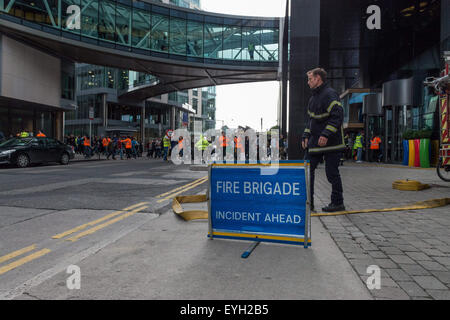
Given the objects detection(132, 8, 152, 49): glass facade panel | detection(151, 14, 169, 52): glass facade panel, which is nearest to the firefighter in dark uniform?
detection(132, 8, 152, 49): glass facade panel

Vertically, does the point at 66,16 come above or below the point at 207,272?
above

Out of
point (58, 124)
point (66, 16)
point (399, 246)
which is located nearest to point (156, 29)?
point (66, 16)

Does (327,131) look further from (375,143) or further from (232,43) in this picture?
(232,43)

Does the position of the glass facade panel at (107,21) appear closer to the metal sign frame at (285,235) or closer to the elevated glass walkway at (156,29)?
the elevated glass walkway at (156,29)

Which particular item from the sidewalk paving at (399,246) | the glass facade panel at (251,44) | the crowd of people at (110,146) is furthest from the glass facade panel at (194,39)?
the sidewalk paving at (399,246)

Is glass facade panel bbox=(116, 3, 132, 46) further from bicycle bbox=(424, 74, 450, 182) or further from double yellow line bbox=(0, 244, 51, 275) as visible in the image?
double yellow line bbox=(0, 244, 51, 275)

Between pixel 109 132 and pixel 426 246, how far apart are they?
45092mm

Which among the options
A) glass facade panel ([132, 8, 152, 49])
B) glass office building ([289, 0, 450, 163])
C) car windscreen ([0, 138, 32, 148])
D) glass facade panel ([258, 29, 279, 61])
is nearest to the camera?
car windscreen ([0, 138, 32, 148])

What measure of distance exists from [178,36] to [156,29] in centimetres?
227

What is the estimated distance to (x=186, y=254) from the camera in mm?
A: 3498

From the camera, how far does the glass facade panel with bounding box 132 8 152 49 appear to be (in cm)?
3219

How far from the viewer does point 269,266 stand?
317cm

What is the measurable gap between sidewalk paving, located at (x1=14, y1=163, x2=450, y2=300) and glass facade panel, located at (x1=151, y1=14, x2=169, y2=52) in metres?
31.2

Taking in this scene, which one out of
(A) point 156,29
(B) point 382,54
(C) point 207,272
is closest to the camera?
(C) point 207,272
